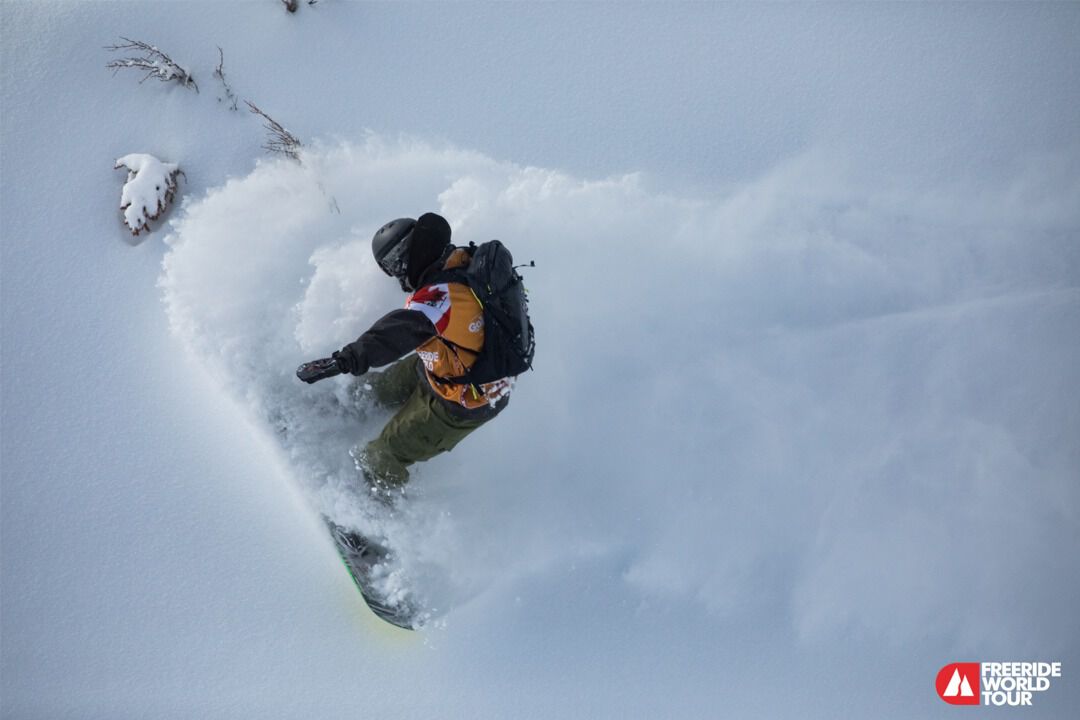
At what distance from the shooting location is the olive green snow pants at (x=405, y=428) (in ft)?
11.5

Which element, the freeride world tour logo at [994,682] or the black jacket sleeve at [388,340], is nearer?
the black jacket sleeve at [388,340]

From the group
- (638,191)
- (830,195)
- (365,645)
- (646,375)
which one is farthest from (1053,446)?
(365,645)

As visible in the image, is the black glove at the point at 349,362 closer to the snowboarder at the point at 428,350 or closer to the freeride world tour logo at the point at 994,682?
the snowboarder at the point at 428,350

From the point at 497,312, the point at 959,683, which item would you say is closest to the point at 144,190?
the point at 497,312

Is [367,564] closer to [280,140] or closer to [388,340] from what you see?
[388,340]

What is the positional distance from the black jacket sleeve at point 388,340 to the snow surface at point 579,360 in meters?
1.11

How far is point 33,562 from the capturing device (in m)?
3.79

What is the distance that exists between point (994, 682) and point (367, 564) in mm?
4253

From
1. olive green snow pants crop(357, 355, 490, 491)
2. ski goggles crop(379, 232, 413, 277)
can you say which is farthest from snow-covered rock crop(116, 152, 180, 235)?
ski goggles crop(379, 232, 413, 277)

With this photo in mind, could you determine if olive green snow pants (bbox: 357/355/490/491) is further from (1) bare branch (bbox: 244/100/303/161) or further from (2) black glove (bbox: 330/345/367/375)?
(1) bare branch (bbox: 244/100/303/161)

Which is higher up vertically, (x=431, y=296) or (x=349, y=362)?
(x=431, y=296)

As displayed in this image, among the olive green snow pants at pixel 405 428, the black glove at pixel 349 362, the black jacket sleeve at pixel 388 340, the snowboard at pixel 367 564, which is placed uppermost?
the olive green snow pants at pixel 405 428

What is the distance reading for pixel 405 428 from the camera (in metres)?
3.57

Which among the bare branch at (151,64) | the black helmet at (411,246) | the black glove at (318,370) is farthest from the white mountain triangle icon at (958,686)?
the bare branch at (151,64)
